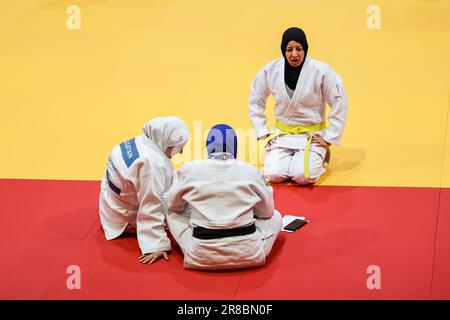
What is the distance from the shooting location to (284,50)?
5.71 meters

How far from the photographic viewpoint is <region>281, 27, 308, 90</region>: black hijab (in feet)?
18.4

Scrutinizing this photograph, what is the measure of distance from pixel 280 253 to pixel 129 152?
1150mm

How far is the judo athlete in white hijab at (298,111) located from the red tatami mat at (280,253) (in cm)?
19

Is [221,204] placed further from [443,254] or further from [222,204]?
[443,254]

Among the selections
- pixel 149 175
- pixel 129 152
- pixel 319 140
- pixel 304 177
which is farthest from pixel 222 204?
pixel 319 140

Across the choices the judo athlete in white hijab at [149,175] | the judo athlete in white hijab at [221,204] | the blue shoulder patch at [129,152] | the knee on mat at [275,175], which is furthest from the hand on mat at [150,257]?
the knee on mat at [275,175]

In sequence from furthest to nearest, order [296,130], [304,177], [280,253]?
[296,130], [304,177], [280,253]

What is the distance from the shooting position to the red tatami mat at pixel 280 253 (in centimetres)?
435

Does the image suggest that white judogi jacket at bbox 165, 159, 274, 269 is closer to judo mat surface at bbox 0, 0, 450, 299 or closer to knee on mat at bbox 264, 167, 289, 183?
judo mat surface at bbox 0, 0, 450, 299

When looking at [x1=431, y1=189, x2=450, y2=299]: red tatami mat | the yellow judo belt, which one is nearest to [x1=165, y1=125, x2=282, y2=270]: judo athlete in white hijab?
[x1=431, y1=189, x2=450, y2=299]: red tatami mat

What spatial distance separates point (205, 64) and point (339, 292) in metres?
4.22

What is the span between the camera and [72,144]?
6496 mm

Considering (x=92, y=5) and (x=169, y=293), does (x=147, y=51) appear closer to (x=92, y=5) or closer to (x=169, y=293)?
(x=92, y=5)

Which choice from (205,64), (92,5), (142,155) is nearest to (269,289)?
(142,155)
